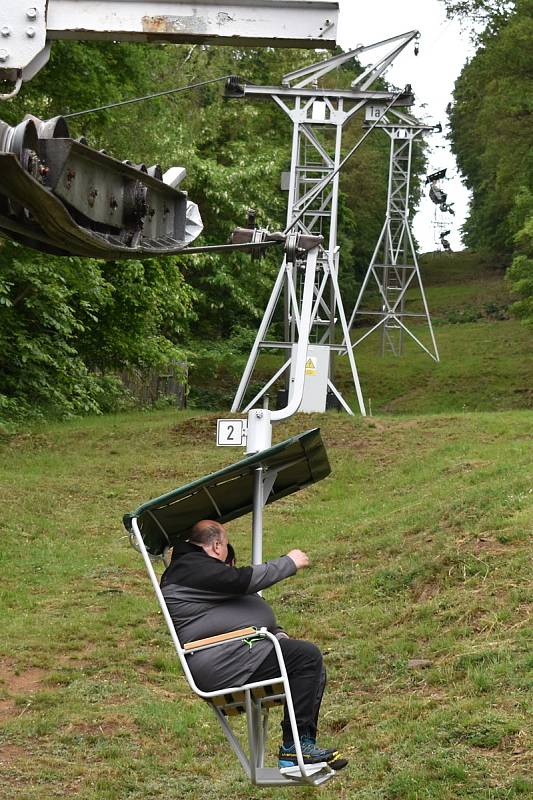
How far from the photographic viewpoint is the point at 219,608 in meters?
7.05

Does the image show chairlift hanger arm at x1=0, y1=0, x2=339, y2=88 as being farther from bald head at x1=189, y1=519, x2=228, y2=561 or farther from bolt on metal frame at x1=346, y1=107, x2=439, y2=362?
bolt on metal frame at x1=346, y1=107, x2=439, y2=362

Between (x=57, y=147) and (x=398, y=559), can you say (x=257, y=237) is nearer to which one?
(x=57, y=147)

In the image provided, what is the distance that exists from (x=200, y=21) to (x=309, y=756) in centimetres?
392

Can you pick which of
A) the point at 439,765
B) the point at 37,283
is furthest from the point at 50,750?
the point at 37,283

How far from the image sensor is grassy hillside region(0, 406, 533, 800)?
8729 mm

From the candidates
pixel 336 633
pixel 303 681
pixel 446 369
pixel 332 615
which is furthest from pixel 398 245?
pixel 303 681

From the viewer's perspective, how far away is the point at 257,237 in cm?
873

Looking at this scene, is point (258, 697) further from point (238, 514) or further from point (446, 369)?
point (446, 369)

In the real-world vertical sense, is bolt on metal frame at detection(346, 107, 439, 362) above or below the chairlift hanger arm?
above

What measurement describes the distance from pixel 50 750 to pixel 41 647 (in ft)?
10.1

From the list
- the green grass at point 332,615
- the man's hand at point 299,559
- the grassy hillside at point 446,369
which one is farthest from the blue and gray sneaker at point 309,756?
the grassy hillside at point 446,369

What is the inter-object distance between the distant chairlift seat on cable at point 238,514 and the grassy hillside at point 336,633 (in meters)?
1.53

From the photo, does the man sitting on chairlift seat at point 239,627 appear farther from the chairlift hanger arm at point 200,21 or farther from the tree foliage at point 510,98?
the tree foliage at point 510,98

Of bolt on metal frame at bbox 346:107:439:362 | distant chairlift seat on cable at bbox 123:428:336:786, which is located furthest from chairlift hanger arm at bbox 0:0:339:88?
bolt on metal frame at bbox 346:107:439:362
